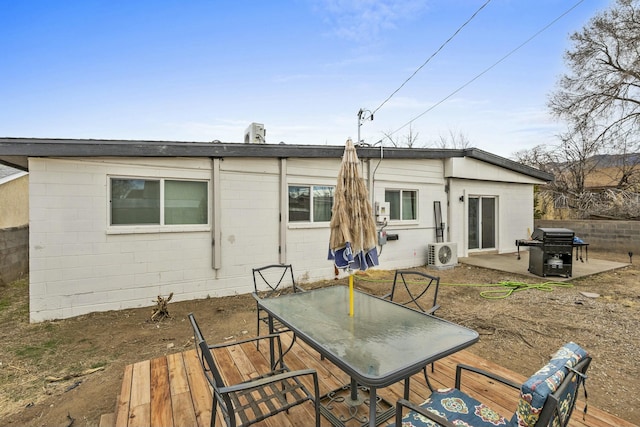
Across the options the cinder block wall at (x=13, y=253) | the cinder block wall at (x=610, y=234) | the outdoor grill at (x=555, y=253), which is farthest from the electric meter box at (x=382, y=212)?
the cinder block wall at (x=13, y=253)

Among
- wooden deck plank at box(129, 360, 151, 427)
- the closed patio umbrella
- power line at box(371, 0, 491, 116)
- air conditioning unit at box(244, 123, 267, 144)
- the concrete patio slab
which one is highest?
power line at box(371, 0, 491, 116)

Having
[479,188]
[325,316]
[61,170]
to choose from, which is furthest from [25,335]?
[479,188]

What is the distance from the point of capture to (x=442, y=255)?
8.12 meters

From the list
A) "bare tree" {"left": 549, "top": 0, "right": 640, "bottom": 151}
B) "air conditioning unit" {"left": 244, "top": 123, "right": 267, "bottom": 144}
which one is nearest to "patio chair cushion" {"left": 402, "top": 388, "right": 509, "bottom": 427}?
"air conditioning unit" {"left": 244, "top": 123, "right": 267, "bottom": 144}

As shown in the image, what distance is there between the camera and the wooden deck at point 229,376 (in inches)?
84.8

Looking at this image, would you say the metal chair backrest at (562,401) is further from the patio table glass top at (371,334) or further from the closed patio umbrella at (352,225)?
the closed patio umbrella at (352,225)

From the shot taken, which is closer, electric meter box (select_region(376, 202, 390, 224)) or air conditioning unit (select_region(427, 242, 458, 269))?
electric meter box (select_region(376, 202, 390, 224))

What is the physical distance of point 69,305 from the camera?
4.80 m

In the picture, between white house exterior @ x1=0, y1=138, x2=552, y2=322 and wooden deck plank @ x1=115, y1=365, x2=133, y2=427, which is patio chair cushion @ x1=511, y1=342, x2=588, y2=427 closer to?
wooden deck plank @ x1=115, y1=365, x2=133, y2=427

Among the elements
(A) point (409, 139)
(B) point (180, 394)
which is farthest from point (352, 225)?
(A) point (409, 139)

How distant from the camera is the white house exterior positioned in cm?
467

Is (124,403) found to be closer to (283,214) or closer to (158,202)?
(158,202)

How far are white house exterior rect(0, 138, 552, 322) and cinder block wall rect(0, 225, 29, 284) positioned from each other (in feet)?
7.90

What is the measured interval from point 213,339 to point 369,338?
2.86m
